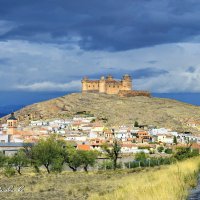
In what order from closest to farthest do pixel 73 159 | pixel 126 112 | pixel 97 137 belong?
pixel 73 159 → pixel 97 137 → pixel 126 112

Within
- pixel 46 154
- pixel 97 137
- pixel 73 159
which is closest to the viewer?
pixel 46 154

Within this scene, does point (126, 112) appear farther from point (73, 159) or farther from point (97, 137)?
point (73, 159)

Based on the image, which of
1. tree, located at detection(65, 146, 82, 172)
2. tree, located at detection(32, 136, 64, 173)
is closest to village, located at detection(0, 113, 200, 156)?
tree, located at detection(65, 146, 82, 172)

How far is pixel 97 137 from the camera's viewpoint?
Result: 12838cm

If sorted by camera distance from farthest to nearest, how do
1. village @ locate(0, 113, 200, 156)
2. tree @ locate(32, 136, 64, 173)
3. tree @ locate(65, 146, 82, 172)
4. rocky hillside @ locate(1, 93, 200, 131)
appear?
rocky hillside @ locate(1, 93, 200, 131) → village @ locate(0, 113, 200, 156) → tree @ locate(65, 146, 82, 172) → tree @ locate(32, 136, 64, 173)

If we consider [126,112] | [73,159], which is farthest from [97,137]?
[73,159]

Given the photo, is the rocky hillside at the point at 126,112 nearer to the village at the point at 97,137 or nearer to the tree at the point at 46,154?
the village at the point at 97,137

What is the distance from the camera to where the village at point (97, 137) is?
108 meters

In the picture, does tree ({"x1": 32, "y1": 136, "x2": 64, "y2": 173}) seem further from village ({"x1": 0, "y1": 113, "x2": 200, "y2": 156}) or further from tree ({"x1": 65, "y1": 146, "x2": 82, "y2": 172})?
village ({"x1": 0, "y1": 113, "x2": 200, "y2": 156})

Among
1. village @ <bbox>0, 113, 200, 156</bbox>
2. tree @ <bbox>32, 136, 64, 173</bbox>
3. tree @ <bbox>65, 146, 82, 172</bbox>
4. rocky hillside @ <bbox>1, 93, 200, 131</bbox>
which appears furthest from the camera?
rocky hillside @ <bbox>1, 93, 200, 131</bbox>

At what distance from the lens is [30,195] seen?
26.6 metres

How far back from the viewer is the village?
10838 centimetres

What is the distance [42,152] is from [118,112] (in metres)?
122

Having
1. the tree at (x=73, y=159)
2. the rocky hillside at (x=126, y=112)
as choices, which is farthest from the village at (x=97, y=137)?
the tree at (x=73, y=159)
